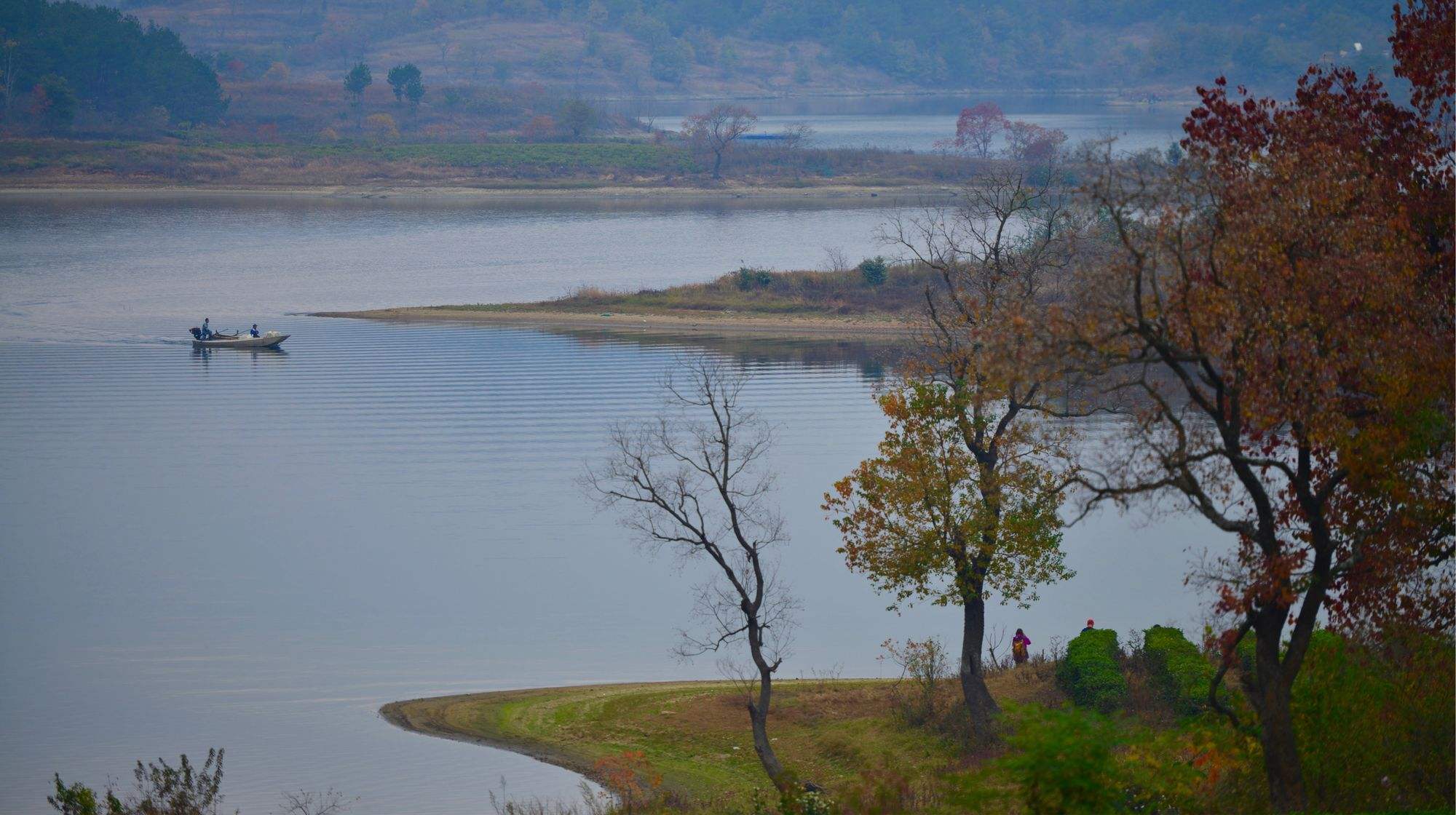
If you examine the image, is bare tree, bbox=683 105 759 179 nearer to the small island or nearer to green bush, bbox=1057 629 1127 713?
the small island

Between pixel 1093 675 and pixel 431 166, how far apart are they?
158m

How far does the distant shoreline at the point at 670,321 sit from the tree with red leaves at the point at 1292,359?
57.3m

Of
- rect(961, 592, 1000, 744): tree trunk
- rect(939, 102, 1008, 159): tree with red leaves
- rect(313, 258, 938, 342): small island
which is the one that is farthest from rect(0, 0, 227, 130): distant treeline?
rect(961, 592, 1000, 744): tree trunk

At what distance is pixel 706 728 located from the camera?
28.1m

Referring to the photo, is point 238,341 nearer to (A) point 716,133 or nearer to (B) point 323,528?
(B) point 323,528

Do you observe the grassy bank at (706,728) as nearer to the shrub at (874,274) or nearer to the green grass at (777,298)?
the green grass at (777,298)

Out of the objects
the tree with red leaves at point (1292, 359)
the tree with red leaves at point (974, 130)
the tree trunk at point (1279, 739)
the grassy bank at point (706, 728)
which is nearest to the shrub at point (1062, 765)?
the tree with red leaves at point (1292, 359)

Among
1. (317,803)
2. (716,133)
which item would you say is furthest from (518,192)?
(317,803)

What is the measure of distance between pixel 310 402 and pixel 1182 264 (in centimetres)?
5480

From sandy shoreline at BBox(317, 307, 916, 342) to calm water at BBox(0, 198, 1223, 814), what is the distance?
2.38m

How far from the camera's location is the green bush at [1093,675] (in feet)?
81.5

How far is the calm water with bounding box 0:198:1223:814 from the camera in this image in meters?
30.6

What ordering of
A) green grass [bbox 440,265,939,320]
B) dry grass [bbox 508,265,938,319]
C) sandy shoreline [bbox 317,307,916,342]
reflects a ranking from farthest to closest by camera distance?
dry grass [bbox 508,265,938,319] < green grass [bbox 440,265,939,320] < sandy shoreline [bbox 317,307,916,342]

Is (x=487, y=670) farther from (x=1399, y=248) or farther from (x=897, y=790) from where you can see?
(x=1399, y=248)
